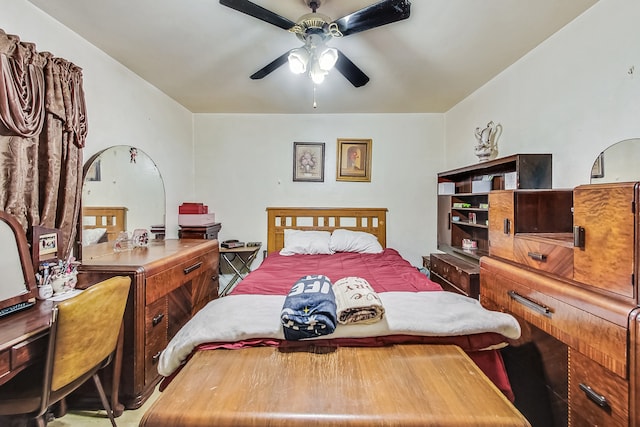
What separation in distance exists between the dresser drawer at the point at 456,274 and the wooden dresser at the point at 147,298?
7.39 feet

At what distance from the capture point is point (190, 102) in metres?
3.25

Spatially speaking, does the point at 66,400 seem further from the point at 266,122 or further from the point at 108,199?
the point at 266,122

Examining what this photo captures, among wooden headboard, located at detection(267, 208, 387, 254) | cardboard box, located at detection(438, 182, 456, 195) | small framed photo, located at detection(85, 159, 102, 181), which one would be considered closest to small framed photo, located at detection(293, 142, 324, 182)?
wooden headboard, located at detection(267, 208, 387, 254)

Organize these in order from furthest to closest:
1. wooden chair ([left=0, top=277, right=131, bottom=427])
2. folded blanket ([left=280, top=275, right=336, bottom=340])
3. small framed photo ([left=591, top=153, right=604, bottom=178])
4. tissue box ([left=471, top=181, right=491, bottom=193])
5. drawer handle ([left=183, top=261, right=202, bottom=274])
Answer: tissue box ([left=471, top=181, right=491, bottom=193]) → drawer handle ([left=183, top=261, right=202, bottom=274]) → small framed photo ([left=591, top=153, right=604, bottom=178]) → wooden chair ([left=0, top=277, right=131, bottom=427]) → folded blanket ([left=280, top=275, right=336, bottom=340])

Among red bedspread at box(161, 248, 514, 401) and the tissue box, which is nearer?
red bedspread at box(161, 248, 514, 401)

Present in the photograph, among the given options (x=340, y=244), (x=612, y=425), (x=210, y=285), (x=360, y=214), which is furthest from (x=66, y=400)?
(x=360, y=214)

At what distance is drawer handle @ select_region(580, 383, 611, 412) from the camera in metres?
0.99

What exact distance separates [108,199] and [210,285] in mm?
1151

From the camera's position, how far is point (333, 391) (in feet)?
2.75

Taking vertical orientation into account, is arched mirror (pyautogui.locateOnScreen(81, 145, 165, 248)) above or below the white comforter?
above

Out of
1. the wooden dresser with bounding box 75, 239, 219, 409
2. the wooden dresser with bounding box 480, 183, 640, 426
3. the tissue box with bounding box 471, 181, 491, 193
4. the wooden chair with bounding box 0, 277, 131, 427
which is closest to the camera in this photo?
the wooden dresser with bounding box 480, 183, 640, 426

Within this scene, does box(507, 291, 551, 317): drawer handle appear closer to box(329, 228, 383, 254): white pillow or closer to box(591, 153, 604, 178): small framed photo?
box(591, 153, 604, 178): small framed photo

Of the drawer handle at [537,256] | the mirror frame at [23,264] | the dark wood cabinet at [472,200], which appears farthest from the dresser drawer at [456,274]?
the mirror frame at [23,264]

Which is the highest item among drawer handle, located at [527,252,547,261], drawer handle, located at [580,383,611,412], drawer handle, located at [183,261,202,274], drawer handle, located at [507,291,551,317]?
drawer handle, located at [527,252,547,261]
